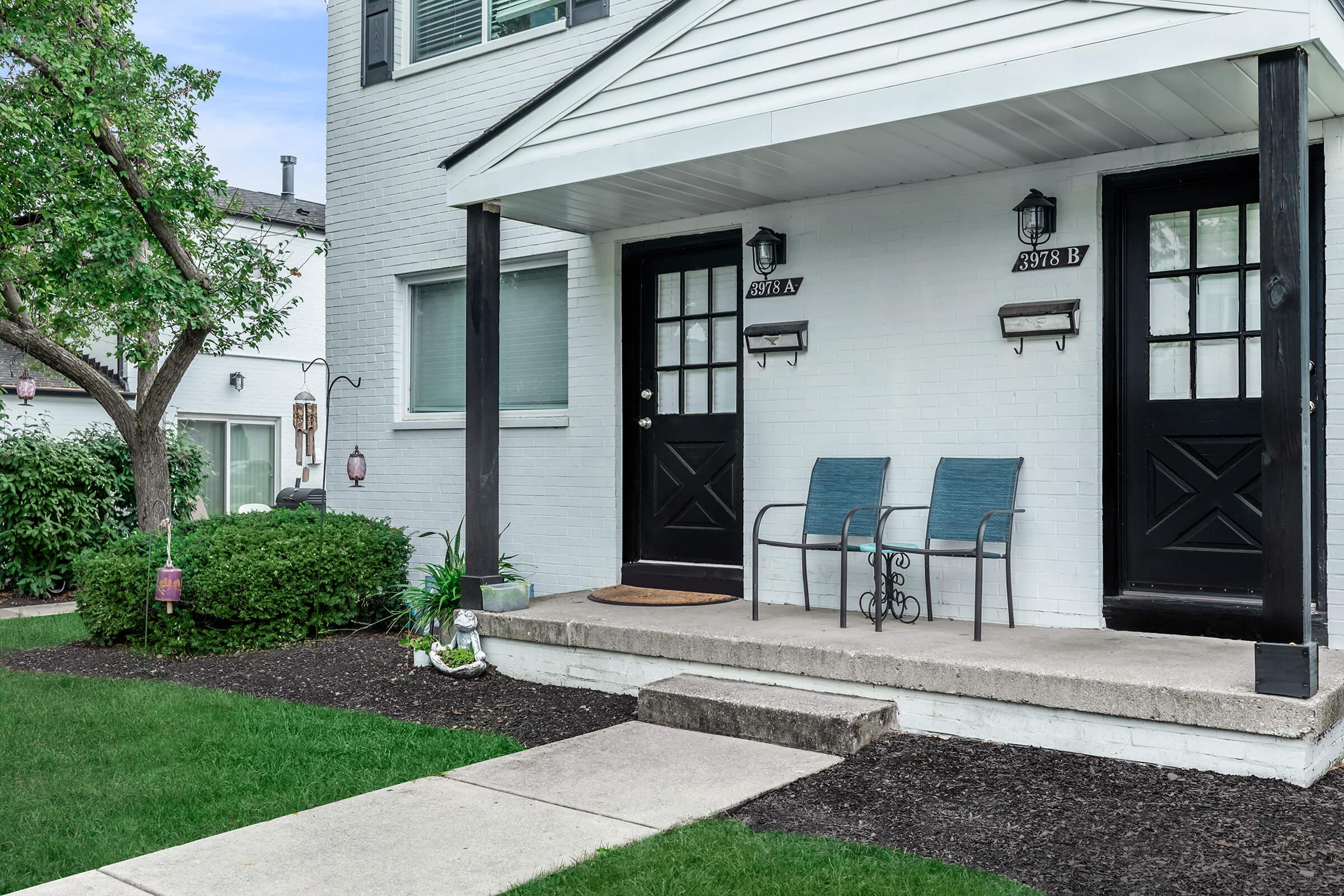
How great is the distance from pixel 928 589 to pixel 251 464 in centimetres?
1474

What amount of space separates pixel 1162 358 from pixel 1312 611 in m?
1.33

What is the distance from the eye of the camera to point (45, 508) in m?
10.3

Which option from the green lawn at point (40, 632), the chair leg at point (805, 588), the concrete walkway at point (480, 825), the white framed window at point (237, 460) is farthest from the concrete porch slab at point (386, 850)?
the white framed window at point (237, 460)

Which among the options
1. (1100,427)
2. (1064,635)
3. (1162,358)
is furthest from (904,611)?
(1162,358)

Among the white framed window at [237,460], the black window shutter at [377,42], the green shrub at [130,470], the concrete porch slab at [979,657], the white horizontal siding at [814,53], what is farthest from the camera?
the white framed window at [237,460]

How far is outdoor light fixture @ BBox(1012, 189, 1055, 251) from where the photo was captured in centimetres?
547

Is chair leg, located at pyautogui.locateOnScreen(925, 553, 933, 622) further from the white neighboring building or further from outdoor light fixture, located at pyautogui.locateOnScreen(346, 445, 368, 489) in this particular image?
the white neighboring building

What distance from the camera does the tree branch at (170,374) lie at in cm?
998

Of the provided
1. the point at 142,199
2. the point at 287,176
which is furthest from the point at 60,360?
the point at 287,176

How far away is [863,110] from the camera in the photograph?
4.80 m

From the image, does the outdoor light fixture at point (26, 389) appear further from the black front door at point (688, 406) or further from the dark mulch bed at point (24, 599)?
the black front door at point (688, 406)

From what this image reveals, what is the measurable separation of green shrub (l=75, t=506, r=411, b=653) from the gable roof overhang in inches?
99.7

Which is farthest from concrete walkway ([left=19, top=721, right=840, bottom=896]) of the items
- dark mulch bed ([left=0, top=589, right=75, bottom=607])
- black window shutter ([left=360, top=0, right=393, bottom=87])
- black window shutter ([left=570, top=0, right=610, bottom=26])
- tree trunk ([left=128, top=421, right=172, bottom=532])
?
dark mulch bed ([left=0, top=589, right=75, bottom=607])

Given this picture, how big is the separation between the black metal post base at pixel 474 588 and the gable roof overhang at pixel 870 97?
213 centimetres
